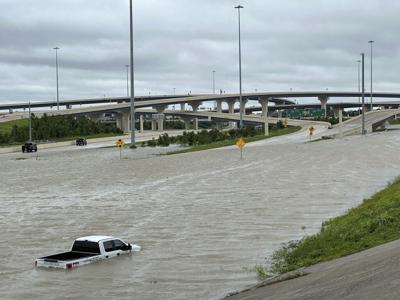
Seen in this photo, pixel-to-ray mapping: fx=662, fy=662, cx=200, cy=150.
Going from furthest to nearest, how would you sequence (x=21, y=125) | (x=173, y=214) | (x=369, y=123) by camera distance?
(x=21, y=125), (x=369, y=123), (x=173, y=214)

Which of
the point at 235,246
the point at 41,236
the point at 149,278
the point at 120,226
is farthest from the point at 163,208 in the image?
the point at 149,278

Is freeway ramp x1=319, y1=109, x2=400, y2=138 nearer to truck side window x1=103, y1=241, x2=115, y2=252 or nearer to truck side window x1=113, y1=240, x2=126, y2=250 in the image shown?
truck side window x1=113, y1=240, x2=126, y2=250

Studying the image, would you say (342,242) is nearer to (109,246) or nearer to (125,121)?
(109,246)

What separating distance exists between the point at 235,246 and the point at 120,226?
525 centimetres

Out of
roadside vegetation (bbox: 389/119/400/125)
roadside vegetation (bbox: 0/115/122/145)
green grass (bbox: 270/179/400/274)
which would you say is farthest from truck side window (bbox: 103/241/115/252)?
roadside vegetation (bbox: 389/119/400/125)

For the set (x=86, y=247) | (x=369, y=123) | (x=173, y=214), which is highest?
(x=369, y=123)

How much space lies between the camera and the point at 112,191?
33031mm

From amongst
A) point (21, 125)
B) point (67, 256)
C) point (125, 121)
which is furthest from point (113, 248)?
point (125, 121)

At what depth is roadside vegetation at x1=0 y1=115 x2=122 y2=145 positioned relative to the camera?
96875 mm

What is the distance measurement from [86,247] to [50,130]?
88.7 m

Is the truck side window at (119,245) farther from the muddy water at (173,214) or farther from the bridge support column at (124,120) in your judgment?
the bridge support column at (124,120)

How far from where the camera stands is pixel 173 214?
24.0m

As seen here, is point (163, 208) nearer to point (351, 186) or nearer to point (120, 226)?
point (120, 226)

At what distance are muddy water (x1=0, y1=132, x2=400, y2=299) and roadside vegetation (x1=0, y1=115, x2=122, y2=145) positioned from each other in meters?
47.0
